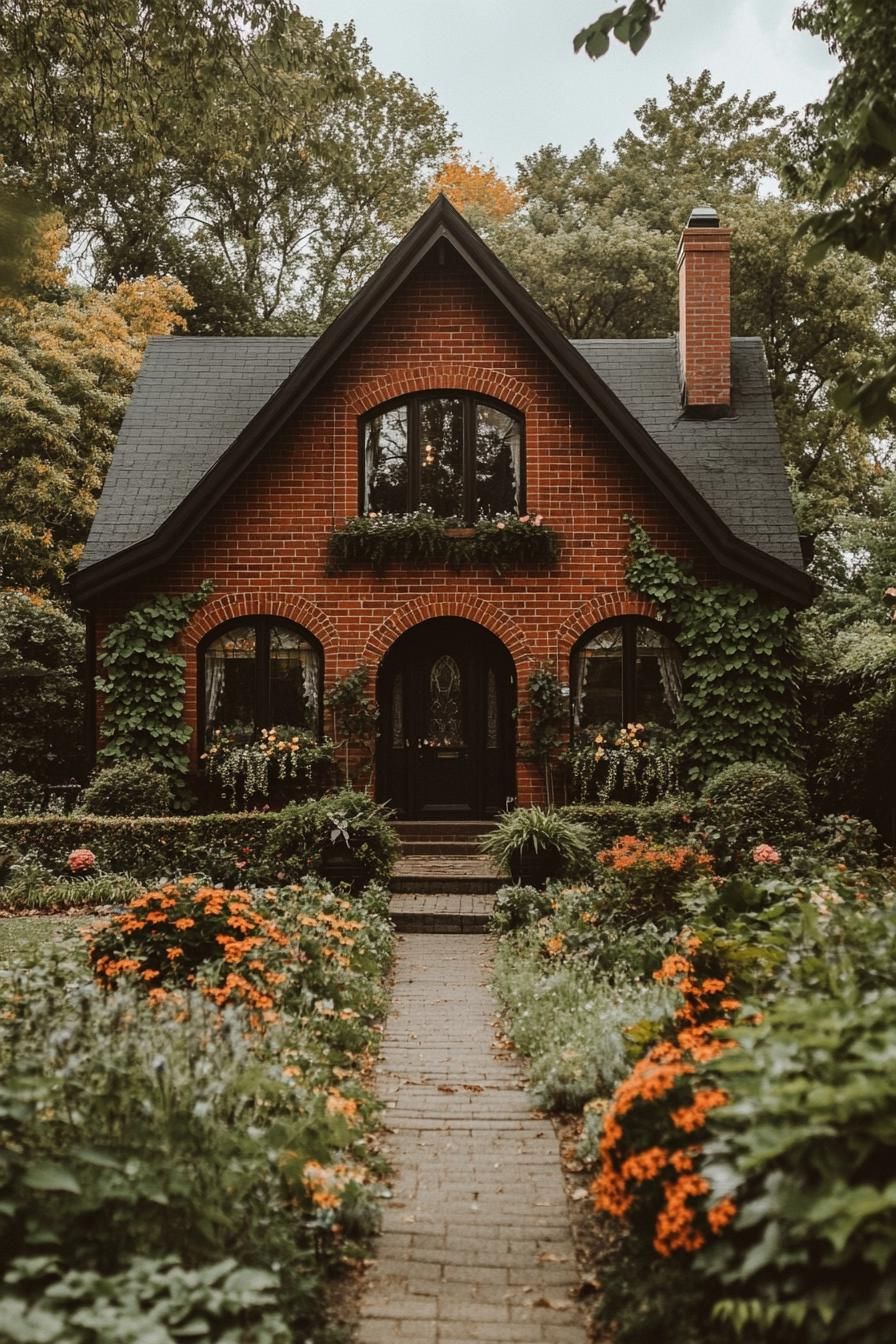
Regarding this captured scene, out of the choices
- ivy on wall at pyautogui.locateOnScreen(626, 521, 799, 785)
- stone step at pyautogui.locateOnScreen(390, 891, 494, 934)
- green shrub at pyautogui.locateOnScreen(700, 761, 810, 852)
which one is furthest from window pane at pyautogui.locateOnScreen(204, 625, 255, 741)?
green shrub at pyautogui.locateOnScreen(700, 761, 810, 852)

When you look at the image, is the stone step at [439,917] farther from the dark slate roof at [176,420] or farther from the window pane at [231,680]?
the dark slate roof at [176,420]

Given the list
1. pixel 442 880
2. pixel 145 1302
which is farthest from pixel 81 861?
pixel 145 1302

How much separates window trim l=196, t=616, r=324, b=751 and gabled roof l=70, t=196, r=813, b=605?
115cm

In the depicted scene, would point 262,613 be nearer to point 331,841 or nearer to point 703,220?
point 331,841

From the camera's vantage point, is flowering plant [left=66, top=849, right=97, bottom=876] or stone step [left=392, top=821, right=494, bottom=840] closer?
flowering plant [left=66, top=849, right=97, bottom=876]

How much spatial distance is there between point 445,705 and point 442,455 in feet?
9.74

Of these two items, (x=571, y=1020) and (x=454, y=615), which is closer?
(x=571, y=1020)

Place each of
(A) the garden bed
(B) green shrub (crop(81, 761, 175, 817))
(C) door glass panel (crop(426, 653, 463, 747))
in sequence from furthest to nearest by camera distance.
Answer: (C) door glass panel (crop(426, 653, 463, 747)), (B) green shrub (crop(81, 761, 175, 817)), (A) the garden bed

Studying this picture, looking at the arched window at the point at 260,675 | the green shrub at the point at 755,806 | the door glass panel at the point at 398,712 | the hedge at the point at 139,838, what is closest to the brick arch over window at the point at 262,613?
the arched window at the point at 260,675

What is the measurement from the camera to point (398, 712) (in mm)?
14711

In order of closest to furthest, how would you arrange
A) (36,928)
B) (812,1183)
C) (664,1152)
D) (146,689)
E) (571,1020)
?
(812,1183) → (664,1152) → (571,1020) → (36,928) → (146,689)

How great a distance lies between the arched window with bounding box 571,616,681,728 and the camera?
1414 centimetres

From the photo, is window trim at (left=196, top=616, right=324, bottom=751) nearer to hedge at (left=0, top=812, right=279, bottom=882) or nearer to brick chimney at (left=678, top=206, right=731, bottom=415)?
hedge at (left=0, top=812, right=279, bottom=882)

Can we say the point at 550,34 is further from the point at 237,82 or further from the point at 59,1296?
the point at 59,1296
